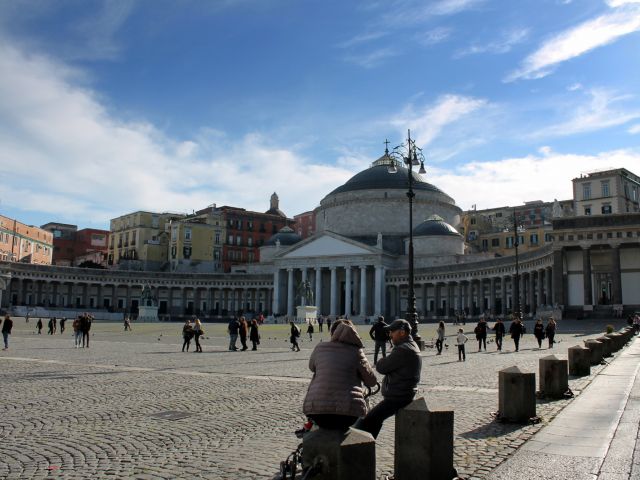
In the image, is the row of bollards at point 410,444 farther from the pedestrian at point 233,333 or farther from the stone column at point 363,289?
the stone column at point 363,289

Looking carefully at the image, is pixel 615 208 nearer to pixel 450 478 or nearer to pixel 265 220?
pixel 265 220

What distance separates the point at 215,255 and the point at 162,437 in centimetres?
10433

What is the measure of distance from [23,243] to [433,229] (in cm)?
6334

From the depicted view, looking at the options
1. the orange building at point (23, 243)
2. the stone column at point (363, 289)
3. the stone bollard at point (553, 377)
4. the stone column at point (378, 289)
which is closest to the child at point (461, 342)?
the stone bollard at point (553, 377)

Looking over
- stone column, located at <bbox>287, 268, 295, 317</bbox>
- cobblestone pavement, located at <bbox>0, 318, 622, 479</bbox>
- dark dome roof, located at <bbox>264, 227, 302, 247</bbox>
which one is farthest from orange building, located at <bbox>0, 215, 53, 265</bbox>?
cobblestone pavement, located at <bbox>0, 318, 622, 479</bbox>

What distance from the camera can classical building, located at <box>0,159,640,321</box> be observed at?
63.8 meters

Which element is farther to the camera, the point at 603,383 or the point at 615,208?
the point at 615,208

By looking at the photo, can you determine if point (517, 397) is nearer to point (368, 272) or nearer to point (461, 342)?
point (461, 342)

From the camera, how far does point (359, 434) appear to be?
5.55 metres

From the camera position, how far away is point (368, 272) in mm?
90625

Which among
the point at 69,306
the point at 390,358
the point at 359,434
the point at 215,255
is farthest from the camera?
the point at 215,255

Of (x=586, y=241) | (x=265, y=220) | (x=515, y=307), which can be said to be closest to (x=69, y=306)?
(x=265, y=220)

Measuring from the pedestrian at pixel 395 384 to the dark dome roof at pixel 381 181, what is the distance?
93185 mm

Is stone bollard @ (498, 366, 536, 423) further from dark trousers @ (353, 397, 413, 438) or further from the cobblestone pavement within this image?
dark trousers @ (353, 397, 413, 438)
